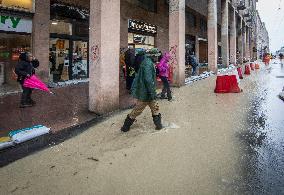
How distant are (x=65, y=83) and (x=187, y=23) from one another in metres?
17.0

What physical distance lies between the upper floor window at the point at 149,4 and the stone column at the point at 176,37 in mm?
5474

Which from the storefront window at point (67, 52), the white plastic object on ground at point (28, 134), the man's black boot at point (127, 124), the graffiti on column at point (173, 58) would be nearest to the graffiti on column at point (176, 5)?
the graffiti on column at point (173, 58)

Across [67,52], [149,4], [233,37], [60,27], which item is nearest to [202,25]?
[233,37]

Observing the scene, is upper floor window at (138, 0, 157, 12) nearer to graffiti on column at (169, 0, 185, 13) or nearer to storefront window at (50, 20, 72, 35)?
graffiti on column at (169, 0, 185, 13)

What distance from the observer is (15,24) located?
11.4 meters

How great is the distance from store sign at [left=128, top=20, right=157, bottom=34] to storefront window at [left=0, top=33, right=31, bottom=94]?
24.2 ft

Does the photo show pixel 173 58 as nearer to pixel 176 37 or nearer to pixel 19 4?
pixel 176 37

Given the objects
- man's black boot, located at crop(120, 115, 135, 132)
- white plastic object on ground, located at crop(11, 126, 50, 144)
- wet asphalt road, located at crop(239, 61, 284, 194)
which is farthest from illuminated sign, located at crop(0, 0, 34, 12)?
wet asphalt road, located at crop(239, 61, 284, 194)

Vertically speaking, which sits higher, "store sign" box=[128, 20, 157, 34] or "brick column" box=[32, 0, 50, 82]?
"store sign" box=[128, 20, 157, 34]

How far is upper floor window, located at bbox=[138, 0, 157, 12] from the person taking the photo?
62.1ft

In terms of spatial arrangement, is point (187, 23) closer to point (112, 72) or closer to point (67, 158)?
point (112, 72)

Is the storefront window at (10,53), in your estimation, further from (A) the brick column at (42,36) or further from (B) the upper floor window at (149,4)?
(B) the upper floor window at (149,4)

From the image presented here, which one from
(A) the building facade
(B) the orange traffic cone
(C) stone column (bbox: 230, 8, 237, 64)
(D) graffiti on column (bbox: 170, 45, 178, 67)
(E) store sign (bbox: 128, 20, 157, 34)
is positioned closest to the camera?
(A) the building facade

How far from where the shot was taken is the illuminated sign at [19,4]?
430 inches
